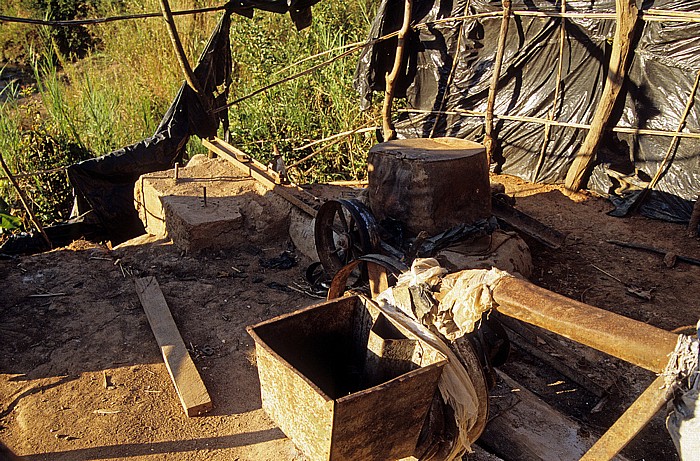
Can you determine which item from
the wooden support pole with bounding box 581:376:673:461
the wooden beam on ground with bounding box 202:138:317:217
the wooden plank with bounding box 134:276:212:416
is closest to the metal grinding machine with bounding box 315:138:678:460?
the wooden support pole with bounding box 581:376:673:461

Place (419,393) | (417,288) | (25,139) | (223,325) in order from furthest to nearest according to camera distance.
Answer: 1. (25,139)
2. (223,325)
3. (417,288)
4. (419,393)

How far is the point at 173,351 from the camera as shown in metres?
4.32

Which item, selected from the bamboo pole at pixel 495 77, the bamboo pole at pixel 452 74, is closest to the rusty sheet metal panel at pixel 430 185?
the bamboo pole at pixel 495 77

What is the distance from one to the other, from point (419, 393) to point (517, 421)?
1730 mm

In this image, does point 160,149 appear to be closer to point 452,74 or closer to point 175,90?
point 175,90

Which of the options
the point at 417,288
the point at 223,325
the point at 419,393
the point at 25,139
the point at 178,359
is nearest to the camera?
the point at 419,393

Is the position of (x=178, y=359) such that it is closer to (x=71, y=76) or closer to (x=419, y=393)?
(x=419, y=393)

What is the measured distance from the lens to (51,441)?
3.61 m

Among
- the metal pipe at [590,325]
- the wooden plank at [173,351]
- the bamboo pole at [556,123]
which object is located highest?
the metal pipe at [590,325]

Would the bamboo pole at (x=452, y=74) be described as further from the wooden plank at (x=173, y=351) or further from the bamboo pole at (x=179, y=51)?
the wooden plank at (x=173, y=351)

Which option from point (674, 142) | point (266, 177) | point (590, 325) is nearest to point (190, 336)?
point (266, 177)

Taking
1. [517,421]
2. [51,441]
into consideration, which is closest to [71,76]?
[51,441]

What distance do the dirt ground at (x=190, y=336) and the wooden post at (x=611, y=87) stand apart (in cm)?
58

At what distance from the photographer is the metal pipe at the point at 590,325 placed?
1.71 metres
